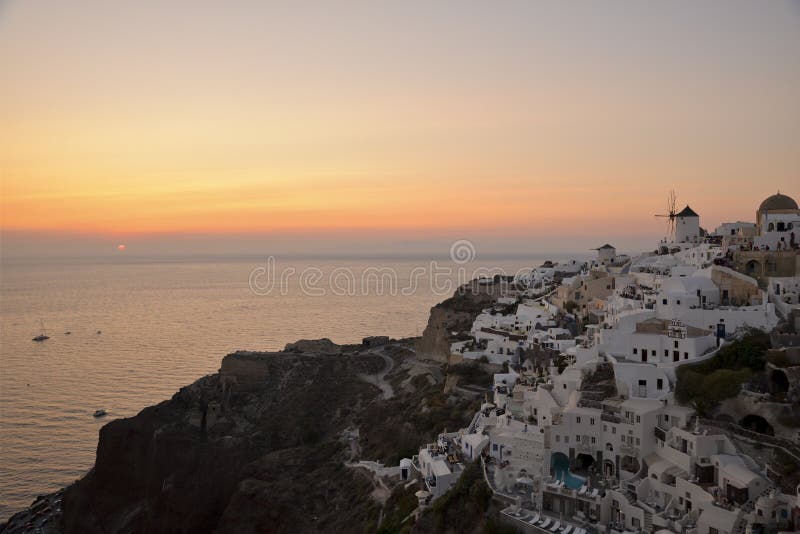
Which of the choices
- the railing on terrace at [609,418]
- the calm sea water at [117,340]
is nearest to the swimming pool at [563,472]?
the railing on terrace at [609,418]

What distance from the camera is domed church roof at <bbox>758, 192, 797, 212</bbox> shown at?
111ft

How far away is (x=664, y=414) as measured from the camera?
2139cm

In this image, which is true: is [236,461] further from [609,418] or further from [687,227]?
[687,227]

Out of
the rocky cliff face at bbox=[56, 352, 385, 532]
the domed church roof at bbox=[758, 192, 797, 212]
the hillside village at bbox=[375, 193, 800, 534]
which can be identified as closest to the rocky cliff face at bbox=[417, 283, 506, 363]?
the rocky cliff face at bbox=[56, 352, 385, 532]

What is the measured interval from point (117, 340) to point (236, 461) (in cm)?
4994

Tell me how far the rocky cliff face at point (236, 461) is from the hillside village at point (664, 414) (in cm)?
562

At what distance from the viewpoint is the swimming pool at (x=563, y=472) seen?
2078cm

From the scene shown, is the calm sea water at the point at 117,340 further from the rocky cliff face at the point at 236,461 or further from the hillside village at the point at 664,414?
the hillside village at the point at 664,414

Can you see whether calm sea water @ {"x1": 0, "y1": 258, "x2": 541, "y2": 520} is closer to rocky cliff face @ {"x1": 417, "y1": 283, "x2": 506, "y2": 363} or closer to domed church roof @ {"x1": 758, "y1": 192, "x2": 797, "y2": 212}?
rocky cliff face @ {"x1": 417, "y1": 283, "x2": 506, "y2": 363}

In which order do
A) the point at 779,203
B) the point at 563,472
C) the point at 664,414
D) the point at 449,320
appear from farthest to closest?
the point at 449,320 < the point at 779,203 < the point at 563,472 < the point at 664,414

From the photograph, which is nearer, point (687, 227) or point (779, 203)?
point (779, 203)

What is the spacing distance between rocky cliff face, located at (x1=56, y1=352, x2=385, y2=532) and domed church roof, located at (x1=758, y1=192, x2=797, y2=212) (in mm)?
26297

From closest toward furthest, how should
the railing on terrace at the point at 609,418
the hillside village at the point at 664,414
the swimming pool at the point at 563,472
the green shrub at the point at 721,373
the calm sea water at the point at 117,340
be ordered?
the hillside village at the point at 664,414 → the swimming pool at the point at 563,472 → the green shrub at the point at 721,373 → the railing on terrace at the point at 609,418 → the calm sea water at the point at 117,340

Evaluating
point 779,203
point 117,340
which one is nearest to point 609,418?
point 779,203
